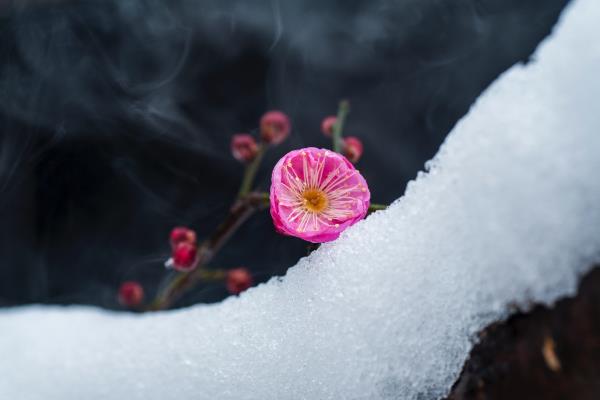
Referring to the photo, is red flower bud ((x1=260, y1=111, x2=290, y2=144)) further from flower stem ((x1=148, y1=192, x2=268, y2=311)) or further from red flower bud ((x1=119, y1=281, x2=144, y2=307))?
red flower bud ((x1=119, y1=281, x2=144, y2=307))

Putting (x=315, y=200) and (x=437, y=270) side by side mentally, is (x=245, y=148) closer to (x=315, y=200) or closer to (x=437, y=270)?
(x=315, y=200)

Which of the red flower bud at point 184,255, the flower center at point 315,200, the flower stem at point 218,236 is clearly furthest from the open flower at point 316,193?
the red flower bud at point 184,255

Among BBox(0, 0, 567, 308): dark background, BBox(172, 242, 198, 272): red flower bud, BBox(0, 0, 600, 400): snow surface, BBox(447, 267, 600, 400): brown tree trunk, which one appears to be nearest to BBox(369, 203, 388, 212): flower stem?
BBox(0, 0, 600, 400): snow surface

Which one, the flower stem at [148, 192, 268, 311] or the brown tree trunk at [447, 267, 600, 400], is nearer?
the brown tree trunk at [447, 267, 600, 400]

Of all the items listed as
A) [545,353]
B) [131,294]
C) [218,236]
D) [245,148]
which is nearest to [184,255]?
[218,236]

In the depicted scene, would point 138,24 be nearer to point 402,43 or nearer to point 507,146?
point 402,43

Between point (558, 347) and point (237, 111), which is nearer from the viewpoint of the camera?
point (558, 347)

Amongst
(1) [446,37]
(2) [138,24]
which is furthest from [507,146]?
(2) [138,24]
